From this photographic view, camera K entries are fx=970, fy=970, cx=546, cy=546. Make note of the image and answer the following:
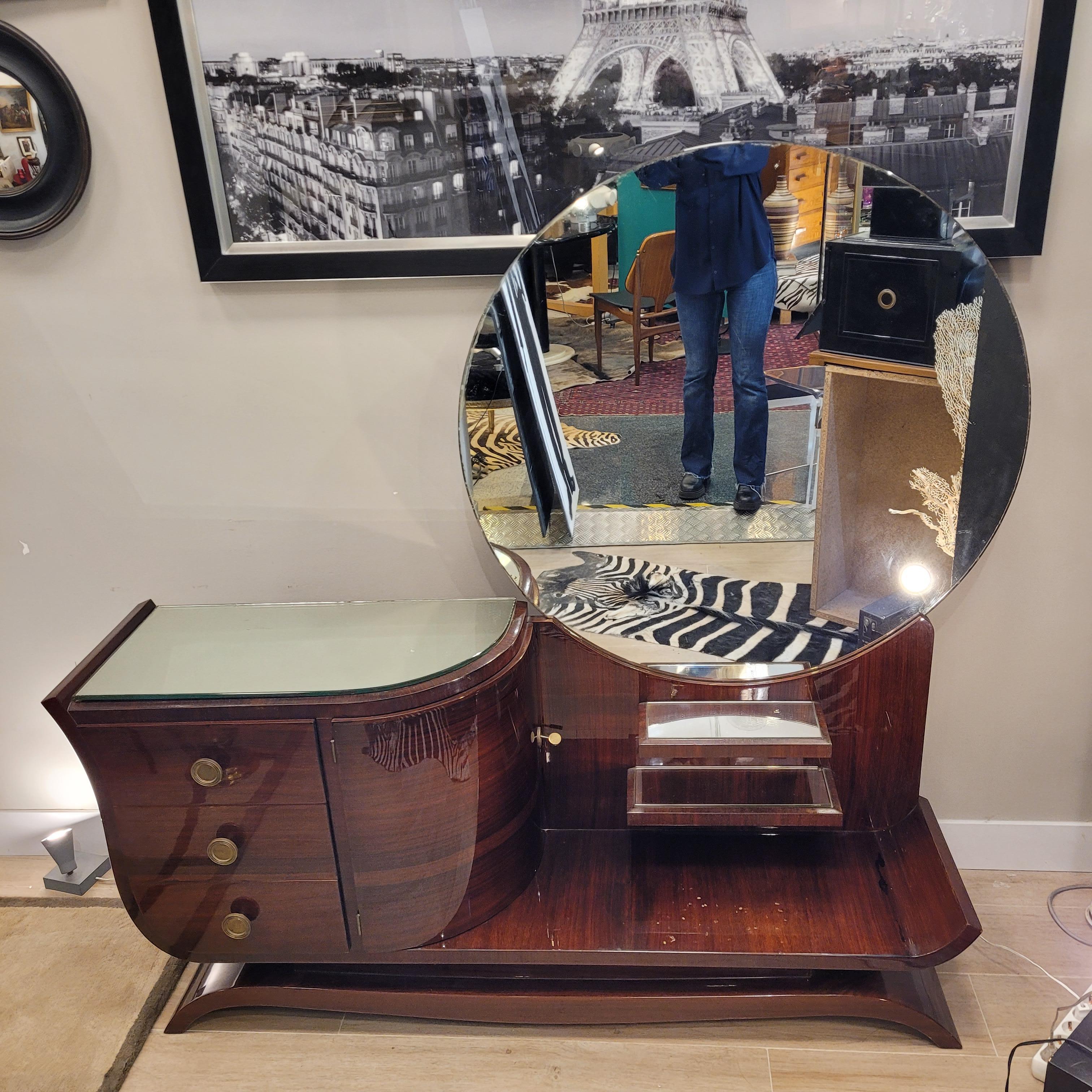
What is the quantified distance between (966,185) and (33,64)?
1.26 meters

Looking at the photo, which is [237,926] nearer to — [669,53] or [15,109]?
[15,109]

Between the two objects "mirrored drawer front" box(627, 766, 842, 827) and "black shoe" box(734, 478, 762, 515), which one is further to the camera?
"mirrored drawer front" box(627, 766, 842, 827)

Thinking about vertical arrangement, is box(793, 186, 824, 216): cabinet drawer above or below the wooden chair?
above

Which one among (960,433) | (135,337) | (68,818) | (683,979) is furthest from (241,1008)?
(960,433)

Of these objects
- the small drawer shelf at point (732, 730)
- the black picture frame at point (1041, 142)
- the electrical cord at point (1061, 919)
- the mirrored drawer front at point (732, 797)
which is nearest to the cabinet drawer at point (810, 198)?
the black picture frame at point (1041, 142)

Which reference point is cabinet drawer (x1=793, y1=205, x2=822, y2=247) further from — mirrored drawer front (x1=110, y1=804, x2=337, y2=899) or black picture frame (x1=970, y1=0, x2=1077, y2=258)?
mirrored drawer front (x1=110, y1=804, x2=337, y2=899)

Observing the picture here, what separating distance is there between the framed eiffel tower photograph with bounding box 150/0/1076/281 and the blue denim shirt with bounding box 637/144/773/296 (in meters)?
0.05

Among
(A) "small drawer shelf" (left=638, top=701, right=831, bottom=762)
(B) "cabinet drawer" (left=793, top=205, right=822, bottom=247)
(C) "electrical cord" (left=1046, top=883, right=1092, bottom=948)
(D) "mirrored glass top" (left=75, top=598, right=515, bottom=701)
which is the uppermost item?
(B) "cabinet drawer" (left=793, top=205, right=822, bottom=247)

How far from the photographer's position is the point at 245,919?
142 cm

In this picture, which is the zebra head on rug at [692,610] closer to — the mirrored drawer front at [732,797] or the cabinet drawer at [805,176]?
the mirrored drawer front at [732,797]

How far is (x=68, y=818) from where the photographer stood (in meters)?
1.82

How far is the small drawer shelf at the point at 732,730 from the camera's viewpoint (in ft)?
4.81

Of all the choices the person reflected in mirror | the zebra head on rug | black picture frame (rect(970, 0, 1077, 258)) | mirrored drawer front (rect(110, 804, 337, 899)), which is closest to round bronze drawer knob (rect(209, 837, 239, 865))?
mirrored drawer front (rect(110, 804, 337, 899))

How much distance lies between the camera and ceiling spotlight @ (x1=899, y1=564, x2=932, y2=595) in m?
1.37
